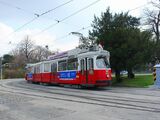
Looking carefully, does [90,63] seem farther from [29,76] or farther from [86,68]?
[29,76]

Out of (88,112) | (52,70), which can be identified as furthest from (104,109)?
(52,70)

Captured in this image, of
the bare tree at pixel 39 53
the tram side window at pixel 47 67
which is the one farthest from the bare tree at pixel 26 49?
the tram side window at pixel 47 67

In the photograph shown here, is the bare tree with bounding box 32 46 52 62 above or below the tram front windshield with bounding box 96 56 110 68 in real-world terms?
above

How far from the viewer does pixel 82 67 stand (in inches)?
1067

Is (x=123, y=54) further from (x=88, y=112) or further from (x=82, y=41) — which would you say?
(x=88, y=112)

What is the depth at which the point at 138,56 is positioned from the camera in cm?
3097

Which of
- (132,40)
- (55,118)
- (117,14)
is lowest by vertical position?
(55,118)

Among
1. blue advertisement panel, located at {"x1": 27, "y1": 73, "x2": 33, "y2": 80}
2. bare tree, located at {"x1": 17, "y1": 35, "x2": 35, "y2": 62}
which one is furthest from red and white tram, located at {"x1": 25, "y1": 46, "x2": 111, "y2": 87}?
bare tree, located at {"x1": 17, "y1": 35, "x2": 35, "y2": 62}

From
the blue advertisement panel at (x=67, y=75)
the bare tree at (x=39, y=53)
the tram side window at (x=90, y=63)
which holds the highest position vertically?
the bare tree at (x=39, y=53)

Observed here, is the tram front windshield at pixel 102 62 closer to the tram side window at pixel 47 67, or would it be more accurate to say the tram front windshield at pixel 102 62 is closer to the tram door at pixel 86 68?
the tram door at pixel 86 68

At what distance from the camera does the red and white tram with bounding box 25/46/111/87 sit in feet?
84.5

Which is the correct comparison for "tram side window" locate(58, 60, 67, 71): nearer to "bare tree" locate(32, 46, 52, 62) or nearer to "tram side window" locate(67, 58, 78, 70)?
"tram side window" locate(67, 58, 78, 70)

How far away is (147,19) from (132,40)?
34764 millimetres

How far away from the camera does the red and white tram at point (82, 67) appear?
84.5 feet
